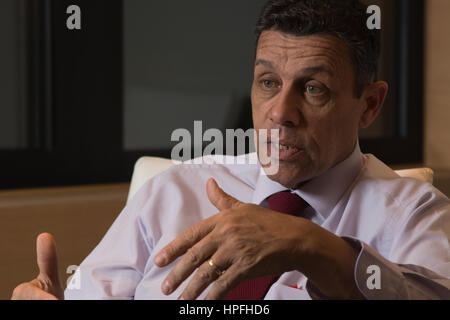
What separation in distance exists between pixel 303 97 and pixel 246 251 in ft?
1.56

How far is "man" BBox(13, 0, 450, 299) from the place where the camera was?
3.24 feet

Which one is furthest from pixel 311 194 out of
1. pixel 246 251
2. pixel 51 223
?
pixel 51 223

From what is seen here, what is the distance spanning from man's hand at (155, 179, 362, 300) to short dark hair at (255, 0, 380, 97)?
49cm

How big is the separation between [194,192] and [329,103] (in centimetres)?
39

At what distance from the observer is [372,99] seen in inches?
52.7

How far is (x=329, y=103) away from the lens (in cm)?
121

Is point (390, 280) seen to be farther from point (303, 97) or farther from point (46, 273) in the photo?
point (46, 273)

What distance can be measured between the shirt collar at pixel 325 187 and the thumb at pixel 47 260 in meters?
0.45

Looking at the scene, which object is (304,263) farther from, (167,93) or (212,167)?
(167,93)

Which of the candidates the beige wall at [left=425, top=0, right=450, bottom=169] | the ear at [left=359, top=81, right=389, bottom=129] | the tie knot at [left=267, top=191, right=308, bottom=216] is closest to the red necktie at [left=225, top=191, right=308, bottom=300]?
the tie knot at [left=267, top=191, right=308, bottom=216]

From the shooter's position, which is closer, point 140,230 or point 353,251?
point 353,251

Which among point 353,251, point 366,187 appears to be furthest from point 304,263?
point 366,187

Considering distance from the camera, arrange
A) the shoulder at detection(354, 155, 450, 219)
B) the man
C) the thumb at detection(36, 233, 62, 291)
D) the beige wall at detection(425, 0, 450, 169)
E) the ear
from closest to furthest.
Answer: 1. the man
2. the thumb at detection(36, 233, 62, 291)
3. the shoulder at detection(354, 155, 450, 219)
4. the ear
5. the beige wall at detection(425, 0, 450, 169)

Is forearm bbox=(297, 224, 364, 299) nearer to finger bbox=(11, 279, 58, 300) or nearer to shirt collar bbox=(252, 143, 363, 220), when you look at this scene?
shirt collar bbox=(252, 143, 363, 220)
